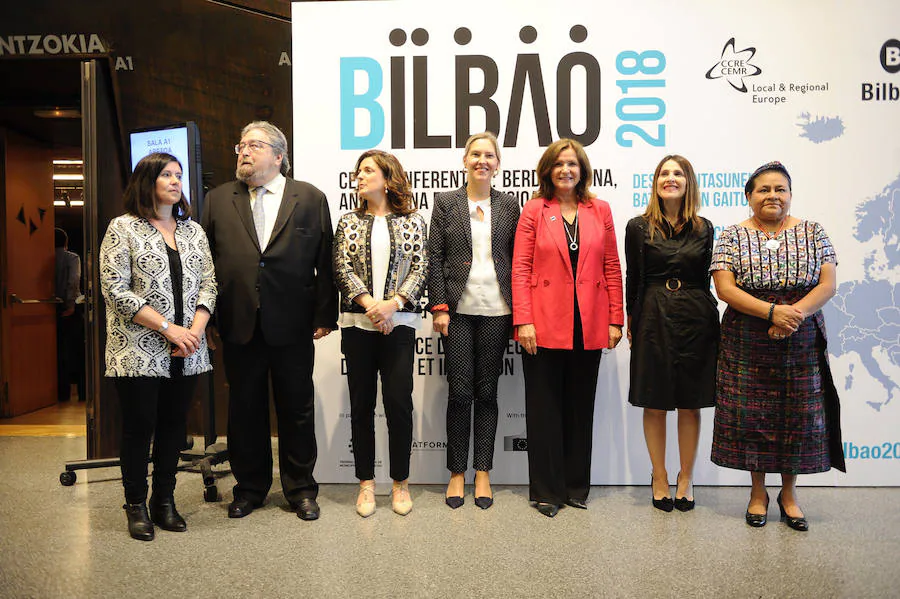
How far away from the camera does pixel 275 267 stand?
110 inches

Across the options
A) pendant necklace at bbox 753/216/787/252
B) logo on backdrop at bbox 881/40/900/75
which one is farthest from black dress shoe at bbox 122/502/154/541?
logo on backdrop at bbox 881/40/900/75

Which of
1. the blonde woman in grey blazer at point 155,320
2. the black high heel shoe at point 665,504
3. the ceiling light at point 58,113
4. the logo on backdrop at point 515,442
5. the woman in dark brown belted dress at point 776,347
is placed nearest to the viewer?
the blonde woman in grey blazer at point 155,320

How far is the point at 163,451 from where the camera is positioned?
8.90 ft

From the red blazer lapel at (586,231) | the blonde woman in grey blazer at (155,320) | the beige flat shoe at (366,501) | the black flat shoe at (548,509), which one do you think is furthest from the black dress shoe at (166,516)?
the red blazer lapel at (586,231)

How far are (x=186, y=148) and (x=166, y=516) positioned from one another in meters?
1.88

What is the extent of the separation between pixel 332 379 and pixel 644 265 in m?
1.81

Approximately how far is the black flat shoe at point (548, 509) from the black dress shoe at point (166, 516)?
5.33ft

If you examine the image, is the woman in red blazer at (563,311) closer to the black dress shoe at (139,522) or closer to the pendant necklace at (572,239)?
the pendant necklace at (572,239)

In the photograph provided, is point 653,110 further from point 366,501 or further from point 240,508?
point 240,508

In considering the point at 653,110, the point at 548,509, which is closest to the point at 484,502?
the point at 548,509

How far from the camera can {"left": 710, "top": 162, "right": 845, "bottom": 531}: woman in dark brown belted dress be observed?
8.84ft

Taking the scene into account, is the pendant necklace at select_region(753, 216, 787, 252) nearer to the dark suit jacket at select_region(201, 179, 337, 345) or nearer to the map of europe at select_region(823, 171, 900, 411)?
the map of europe at select_region(823, 171, 900, 411)

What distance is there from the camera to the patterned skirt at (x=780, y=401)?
8.89ft

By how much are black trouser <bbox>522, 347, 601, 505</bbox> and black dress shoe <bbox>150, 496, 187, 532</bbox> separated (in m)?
1.64
